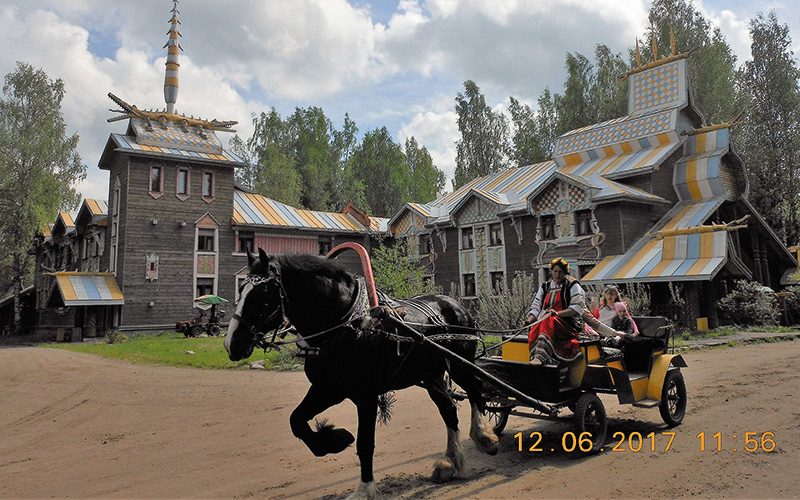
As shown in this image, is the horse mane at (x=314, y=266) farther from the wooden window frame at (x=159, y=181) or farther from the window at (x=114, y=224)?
the window at (x=114, y=224)

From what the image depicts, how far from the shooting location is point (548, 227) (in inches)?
965

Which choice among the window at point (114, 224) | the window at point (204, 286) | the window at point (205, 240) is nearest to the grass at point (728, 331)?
the window at point (204, 286)

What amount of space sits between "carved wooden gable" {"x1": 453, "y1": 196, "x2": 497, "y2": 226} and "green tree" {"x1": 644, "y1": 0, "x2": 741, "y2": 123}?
1532cm

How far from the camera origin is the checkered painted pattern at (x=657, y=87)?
25.3m

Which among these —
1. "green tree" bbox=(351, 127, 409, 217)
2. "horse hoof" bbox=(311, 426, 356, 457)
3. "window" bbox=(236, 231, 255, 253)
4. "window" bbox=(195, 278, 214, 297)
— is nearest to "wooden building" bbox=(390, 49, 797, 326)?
"window" bbox=(236, 231, 255, 253)

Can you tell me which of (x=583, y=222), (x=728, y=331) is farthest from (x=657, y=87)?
(x=728, y=331)

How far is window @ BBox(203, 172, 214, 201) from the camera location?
2942 cm

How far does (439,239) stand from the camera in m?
29.5

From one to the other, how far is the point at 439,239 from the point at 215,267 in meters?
12.5

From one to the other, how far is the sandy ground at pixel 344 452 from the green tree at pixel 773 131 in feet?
81.9

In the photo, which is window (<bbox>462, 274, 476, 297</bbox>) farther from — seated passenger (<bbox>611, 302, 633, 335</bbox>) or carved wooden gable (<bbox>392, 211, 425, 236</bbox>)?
seated passenger (<bbox>611, 302, 633, 335</bbox>)

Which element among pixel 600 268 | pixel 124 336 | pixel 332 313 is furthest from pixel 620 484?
pixel 124 336

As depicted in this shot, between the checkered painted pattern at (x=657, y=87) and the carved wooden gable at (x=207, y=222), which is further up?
the checkered painted pattern at (x=657, y=87)

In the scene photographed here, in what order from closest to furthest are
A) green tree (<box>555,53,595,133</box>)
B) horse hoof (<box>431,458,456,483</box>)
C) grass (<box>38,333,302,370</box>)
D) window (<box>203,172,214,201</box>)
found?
horse hoof (<box>431,458,456,483</box>) → grass (<box>38,333,302,370</box>) → window (<box>203,172,214,201</box>) → green tree (<box>555,53,595,133</box>)
